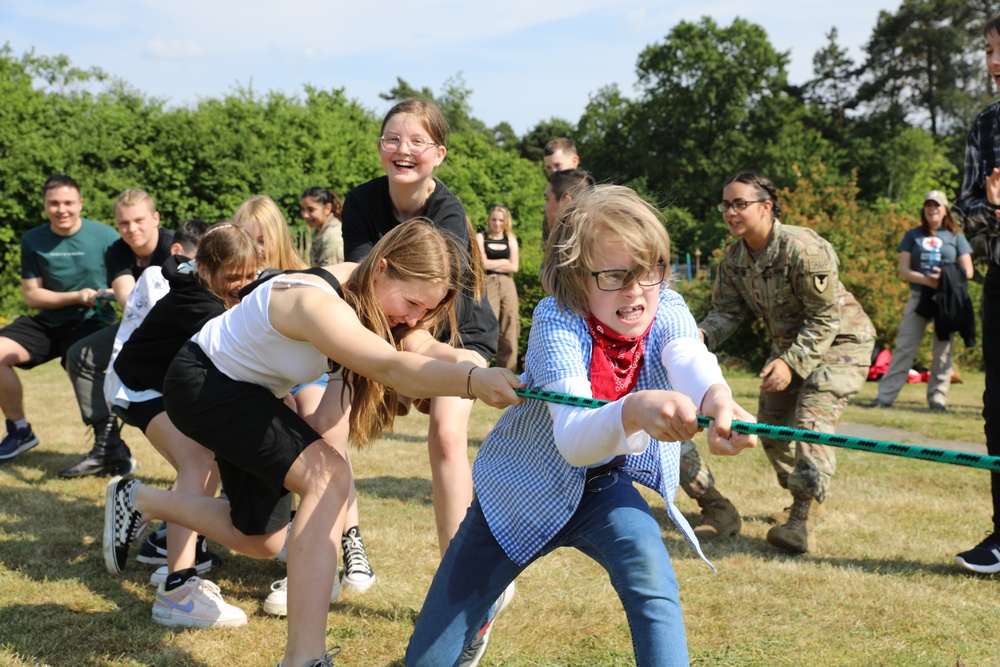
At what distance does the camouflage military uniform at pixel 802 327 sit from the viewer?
15.3 feet

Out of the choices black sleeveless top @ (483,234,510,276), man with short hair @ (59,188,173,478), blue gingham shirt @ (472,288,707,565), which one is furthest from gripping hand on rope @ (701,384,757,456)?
black sleeveless top @ (483,234,510,276)

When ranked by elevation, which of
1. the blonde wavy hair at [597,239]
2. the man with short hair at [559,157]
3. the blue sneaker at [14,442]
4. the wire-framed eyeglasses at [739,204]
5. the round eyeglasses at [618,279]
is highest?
the man with short hair at [559,157]

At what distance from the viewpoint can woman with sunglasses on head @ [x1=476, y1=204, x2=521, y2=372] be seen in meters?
9.38

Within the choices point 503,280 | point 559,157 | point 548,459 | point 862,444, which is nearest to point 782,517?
point 559,157

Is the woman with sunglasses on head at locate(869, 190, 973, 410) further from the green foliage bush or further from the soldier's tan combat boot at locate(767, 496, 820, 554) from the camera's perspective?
the soldier's tan combat boot at locate(767, 496, 820, 554)

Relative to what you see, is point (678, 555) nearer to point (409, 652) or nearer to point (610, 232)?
point (409, 652)

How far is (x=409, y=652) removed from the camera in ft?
8.37

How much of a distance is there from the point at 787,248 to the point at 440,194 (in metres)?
1.90

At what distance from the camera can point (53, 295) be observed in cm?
660

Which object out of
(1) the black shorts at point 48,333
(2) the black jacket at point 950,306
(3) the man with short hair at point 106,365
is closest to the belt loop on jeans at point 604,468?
(3) the man with short hair at point 106,365

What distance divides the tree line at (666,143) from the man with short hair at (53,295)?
13.5ft

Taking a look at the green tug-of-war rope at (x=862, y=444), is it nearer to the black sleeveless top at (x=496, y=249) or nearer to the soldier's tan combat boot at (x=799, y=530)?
the soldier's tan combat boot at (x=799, y=530)

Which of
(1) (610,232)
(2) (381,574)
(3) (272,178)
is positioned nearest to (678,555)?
(2) (381,574)

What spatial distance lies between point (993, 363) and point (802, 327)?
2.98 feet
